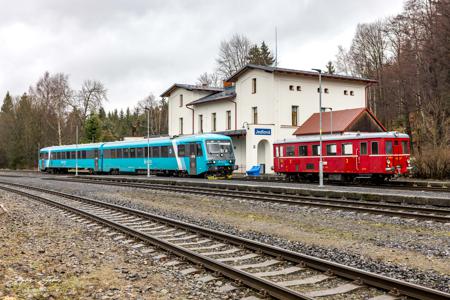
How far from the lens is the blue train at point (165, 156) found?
31828 millimetres

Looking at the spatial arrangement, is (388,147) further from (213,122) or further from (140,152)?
(213,122)

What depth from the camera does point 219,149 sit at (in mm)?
32281

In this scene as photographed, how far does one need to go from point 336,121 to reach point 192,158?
43.8 feet

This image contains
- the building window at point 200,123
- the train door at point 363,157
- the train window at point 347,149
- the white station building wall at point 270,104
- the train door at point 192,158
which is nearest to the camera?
the train door at point 363,157

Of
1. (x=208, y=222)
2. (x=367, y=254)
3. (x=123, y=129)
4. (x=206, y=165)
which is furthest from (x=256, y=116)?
(x=123, y=129)

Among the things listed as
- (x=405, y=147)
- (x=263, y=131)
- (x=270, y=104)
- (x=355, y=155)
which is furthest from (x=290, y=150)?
(x=270, y=104)

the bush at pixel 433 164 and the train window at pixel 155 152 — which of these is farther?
the train window at pixel 155 152

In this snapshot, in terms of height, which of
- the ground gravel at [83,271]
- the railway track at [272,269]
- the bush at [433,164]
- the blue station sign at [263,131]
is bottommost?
the ground gravel at [83,271]

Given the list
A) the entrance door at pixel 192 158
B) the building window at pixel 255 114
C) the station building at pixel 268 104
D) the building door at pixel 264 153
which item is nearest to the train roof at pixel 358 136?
the entrance door at pixel 192 158

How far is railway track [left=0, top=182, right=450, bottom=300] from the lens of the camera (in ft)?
19.0

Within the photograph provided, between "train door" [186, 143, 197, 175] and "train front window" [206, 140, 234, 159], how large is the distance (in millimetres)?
1080

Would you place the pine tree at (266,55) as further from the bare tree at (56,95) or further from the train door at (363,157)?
the train door at (363,157)

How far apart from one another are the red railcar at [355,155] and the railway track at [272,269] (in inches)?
607

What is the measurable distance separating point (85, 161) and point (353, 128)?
26702 mm
